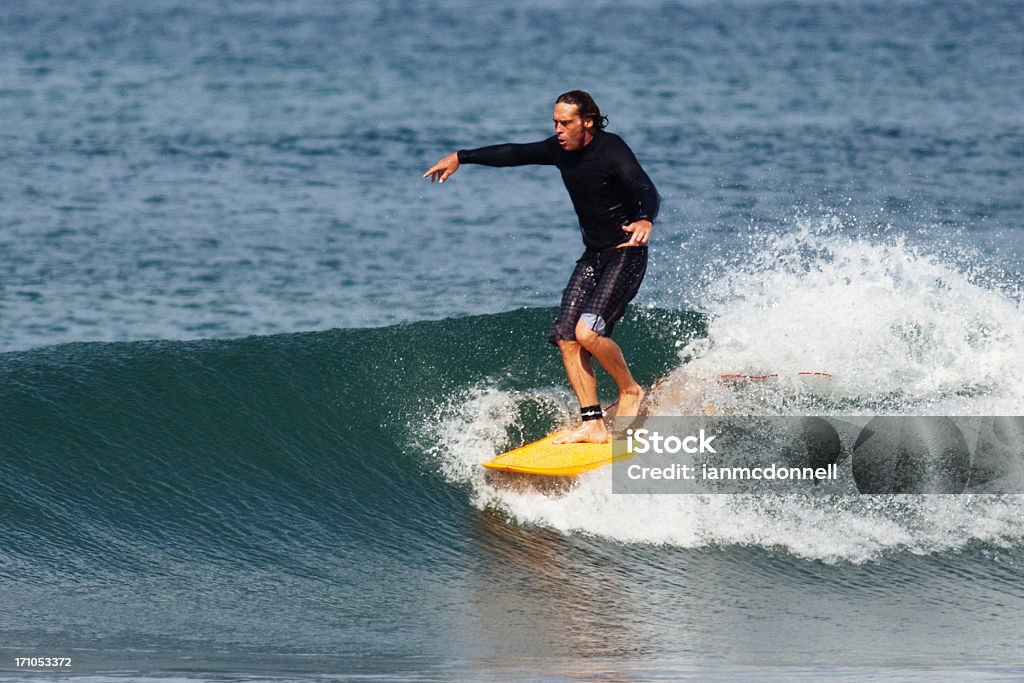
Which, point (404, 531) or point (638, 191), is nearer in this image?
point (638, 191)

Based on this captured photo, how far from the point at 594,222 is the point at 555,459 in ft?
4.39

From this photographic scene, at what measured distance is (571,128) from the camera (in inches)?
290

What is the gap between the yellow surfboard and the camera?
7.89m

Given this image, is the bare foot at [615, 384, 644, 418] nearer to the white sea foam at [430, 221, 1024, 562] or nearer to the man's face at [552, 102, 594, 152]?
the white sea foam at [430, 221, 1024, 562]

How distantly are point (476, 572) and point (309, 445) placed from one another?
1.98 m

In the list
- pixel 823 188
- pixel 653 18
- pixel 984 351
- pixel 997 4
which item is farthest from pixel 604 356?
pixel 997 4

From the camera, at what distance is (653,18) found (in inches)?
1483

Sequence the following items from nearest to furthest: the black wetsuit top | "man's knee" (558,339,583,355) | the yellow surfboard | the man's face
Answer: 1. the man's face
2. the black wetsuit top
3. "man's knee" (558,339,583,355)
4. the yellow surfboard

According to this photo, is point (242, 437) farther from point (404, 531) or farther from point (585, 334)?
point (585, 334)

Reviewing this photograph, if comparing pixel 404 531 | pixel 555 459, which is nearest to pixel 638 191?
pixel 555 459

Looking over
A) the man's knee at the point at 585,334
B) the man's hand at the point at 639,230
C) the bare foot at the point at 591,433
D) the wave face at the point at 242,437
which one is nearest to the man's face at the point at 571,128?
the man's hand at the point at 639,230

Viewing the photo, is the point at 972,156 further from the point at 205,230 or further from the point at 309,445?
the point at 309,445

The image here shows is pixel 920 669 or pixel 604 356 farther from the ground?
pixel 604 356

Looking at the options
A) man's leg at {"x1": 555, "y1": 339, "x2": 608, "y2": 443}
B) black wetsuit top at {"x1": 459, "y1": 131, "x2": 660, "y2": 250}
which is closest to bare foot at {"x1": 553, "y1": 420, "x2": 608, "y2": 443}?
man's leg at {"x1": 555, "y1": 339, "x2": 608, "y2": 443}
